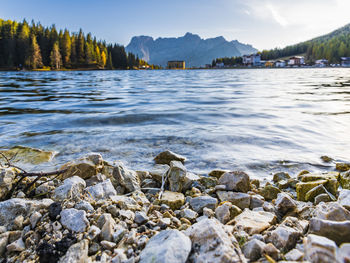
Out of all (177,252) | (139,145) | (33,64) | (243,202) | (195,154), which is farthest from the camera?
(33,64)

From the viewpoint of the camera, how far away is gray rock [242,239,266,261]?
5.61 feet

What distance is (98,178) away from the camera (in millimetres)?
3553

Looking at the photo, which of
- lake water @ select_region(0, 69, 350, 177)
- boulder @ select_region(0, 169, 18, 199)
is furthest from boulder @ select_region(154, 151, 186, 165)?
boulder @ select_region(0, 169, 18, 199)

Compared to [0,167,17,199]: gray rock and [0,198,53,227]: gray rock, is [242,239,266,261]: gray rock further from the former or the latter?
[0,167,17,199]: gray rock

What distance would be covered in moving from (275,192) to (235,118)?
637cm

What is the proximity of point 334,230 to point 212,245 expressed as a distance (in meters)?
0.91

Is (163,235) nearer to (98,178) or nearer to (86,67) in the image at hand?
(98,178)

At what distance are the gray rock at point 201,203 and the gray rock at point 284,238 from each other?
0.97 meters

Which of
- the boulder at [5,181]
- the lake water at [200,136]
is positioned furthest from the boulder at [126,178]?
the boulder at [5,181]

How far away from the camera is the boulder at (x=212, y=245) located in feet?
5.11

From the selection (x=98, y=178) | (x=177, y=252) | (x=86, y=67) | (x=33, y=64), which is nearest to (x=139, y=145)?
(x=98, y=178)

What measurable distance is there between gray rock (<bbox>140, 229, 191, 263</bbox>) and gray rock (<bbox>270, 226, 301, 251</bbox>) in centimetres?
74

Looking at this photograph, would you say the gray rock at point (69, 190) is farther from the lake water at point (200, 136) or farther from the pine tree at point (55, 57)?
the pine tree at point (55, 57)

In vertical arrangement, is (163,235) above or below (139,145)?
above
